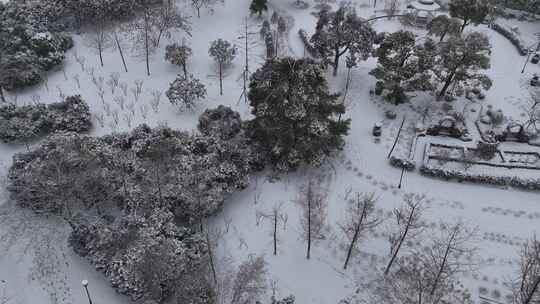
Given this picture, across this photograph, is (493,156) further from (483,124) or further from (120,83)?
(120,83)

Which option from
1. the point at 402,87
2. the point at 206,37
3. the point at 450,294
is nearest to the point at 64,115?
the point at 206,37

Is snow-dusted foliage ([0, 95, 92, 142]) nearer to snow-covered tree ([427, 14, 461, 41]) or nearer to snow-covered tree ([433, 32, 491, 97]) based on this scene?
snow-covered tree ([433, 32, 491, 97])

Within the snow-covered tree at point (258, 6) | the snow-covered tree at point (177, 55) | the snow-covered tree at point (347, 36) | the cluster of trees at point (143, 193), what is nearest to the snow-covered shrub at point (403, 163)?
the cluster of trees at point (143, 193)

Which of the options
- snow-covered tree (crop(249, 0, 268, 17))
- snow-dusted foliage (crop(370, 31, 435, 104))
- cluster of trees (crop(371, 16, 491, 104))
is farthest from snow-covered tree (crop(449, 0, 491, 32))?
snow-covered tree (crop(249, 0, 268, 17))

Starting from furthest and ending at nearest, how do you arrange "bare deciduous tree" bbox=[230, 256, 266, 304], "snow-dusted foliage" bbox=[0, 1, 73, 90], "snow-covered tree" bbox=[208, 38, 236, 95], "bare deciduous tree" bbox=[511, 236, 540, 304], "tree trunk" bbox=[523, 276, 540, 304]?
"snow-covered tree" bbox=[208, 38, 236, 95]
"snow-dusted foliage" bbox=[0, 1, 73, 90]
"bare deciduous tree" bbox=[230, 256, 266, 304]
"bare deciduous tree" bbox=[511, 236, 540, 304]
"tree trunk" bbox=[523, 276, 540, 304]

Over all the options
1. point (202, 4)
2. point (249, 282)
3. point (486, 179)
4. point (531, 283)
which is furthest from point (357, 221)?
point (202, 4)

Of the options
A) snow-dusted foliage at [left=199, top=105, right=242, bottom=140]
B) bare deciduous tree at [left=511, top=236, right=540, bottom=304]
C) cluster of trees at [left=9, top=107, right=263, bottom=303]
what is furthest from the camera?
snow-dusted foliage at [left=199, top=105, right=242, bottom=140]
